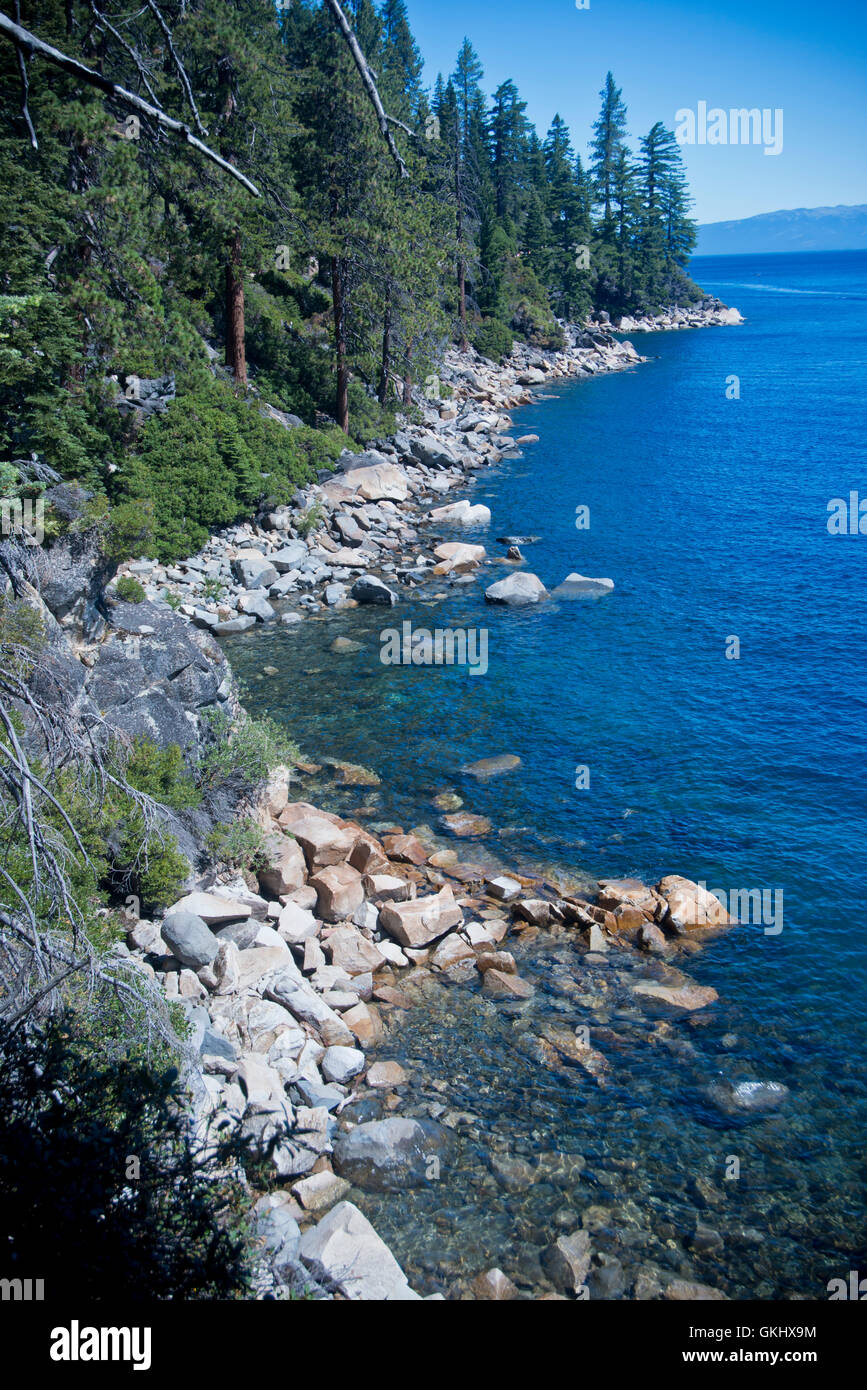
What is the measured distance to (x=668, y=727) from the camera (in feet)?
72.9

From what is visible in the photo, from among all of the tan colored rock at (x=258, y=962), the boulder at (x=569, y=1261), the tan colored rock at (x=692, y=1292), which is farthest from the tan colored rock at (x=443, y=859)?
the tan colored rock at (x=692, y=1292)

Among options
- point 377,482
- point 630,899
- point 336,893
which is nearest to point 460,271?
point 377,482

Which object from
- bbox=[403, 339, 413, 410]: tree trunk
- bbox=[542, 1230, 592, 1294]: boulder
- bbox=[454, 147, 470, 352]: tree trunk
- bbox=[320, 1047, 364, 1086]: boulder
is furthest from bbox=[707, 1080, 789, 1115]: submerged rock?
bbox=[454, 147, 470, 352]: tree trunk

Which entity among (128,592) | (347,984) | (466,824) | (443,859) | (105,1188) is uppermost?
(128,592)

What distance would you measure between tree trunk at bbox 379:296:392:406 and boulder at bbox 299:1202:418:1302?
37.6 m

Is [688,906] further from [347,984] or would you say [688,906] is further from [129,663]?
[129,663]

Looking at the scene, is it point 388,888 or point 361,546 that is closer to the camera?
point 388,888

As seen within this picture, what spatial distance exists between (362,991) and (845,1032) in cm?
727

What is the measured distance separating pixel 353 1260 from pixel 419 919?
6.22 metres

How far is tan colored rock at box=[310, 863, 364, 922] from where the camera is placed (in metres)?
15.2

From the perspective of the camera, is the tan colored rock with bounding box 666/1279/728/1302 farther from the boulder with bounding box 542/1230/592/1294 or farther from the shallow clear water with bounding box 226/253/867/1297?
the boulder with bounding box 542/1230/592/1294

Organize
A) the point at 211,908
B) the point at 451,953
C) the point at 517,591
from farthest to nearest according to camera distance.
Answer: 1. the point at 517,591
2. the point at 451,953
3. the point at 211,908

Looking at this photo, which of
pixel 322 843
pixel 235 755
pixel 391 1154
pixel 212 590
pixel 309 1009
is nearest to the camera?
pixel 391 1154

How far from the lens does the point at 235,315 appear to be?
34312 mm
